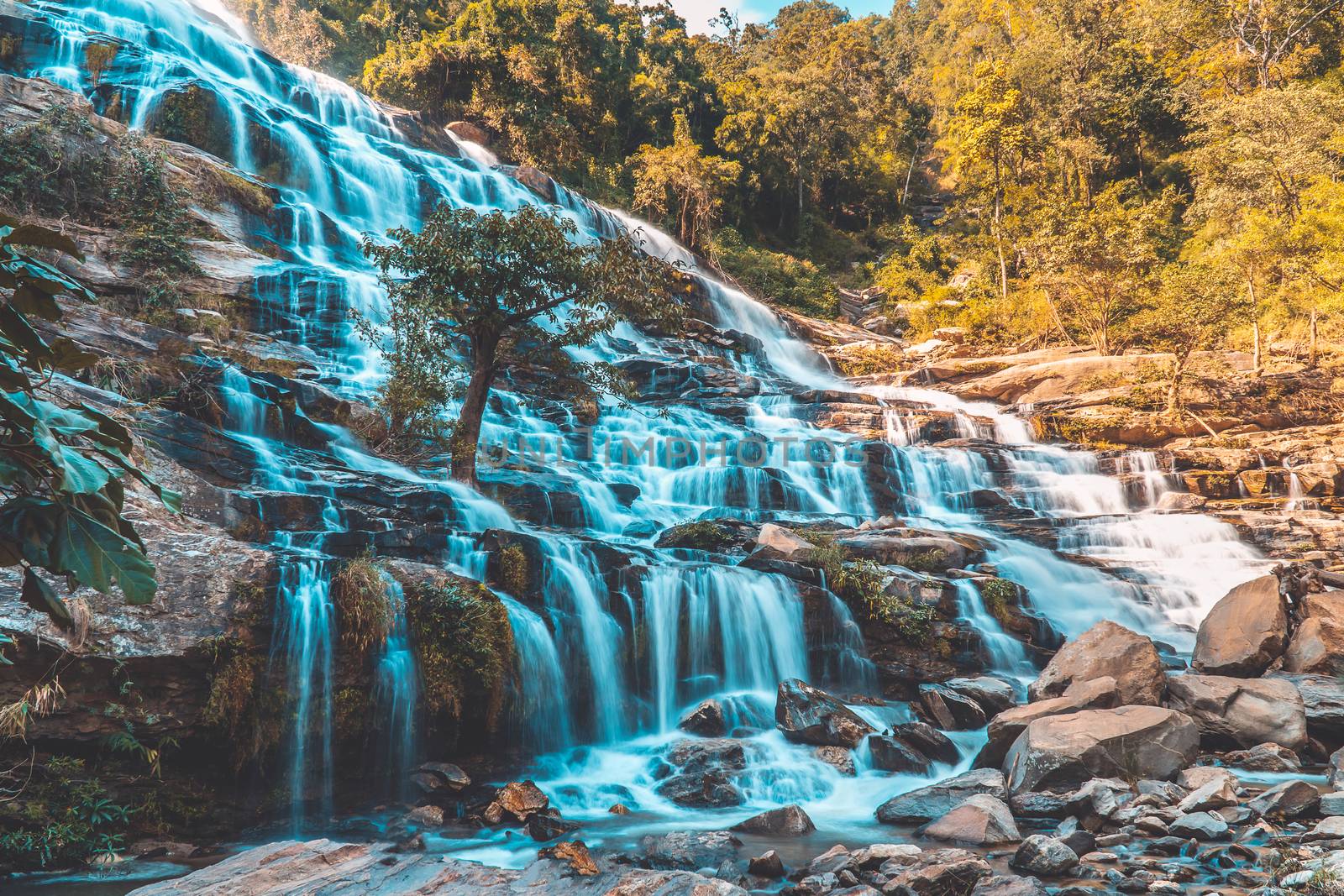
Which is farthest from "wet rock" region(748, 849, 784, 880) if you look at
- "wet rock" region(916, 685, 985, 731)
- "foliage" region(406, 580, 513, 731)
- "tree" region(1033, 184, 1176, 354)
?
"tree" region(1033, 184, 1176, 354)

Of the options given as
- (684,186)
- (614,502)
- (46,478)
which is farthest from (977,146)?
(46,478)

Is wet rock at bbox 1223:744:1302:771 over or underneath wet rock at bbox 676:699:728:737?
underneath

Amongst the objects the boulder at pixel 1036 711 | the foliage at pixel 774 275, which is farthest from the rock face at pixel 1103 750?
the foliage at pixel 774 275

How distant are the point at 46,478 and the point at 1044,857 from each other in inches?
219

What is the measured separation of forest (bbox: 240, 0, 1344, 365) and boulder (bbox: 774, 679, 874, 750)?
16.8 metres

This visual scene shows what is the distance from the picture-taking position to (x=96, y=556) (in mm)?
1465

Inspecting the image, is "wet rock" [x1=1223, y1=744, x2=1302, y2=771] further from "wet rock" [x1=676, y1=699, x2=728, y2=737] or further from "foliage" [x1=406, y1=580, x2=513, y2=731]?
"foliage" [x1=406, y1=580, x2=513, y2=731]

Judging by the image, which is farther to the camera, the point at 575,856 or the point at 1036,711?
the point at 1036,711

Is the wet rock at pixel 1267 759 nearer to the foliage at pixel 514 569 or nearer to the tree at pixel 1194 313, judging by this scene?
the foliage at pixel 514 569

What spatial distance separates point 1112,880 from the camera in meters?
4.51

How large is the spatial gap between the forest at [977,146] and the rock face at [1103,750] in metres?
16.3

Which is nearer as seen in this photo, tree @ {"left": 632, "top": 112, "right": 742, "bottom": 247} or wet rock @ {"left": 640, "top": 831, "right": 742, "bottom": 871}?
wet rock @ {"left": 640, "top": 831, "right": 742, "bottom": 871}

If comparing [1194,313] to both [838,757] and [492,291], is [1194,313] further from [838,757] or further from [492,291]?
[492,291]

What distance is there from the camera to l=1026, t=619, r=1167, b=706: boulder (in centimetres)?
773
